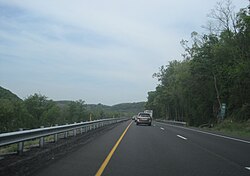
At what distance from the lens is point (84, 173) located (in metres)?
8.49

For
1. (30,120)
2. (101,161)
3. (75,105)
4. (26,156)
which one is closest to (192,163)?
(101,161)

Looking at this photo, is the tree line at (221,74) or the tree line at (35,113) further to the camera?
the tree line at (35,113)

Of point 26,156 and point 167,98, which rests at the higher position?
point 167,98

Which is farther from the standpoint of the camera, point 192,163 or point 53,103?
point 53,103

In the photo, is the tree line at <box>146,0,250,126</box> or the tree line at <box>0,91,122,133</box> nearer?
the tree line at <box>146,0,250,126</box>

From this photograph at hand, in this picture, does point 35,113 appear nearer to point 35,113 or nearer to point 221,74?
point 35,113

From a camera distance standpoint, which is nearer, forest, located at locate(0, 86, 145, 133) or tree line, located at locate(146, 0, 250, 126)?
tree line, located at locate(146, 0, 250, 126)

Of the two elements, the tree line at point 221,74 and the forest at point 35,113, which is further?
the forest at point 35,113

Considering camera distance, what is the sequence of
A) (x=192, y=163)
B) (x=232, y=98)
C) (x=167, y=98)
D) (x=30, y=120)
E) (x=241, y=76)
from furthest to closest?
(x=167, y=98) < (x=30, y=120) < (x=232, y=98) < (x=241, y=76) < (x=192, y=163)

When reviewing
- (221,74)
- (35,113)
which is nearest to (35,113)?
(35,113)

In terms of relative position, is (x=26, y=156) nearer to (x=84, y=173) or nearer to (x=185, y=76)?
(x=84, y=173)

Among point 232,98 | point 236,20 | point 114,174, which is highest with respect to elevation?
point 236,20

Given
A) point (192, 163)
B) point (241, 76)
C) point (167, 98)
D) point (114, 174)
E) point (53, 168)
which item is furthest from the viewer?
point (167, 98)

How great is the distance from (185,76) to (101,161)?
2053 inches
